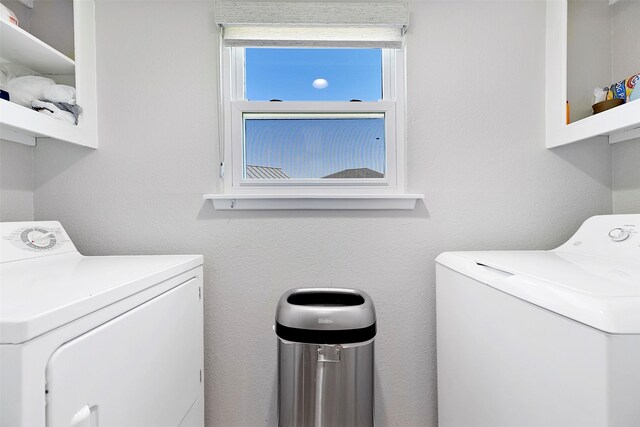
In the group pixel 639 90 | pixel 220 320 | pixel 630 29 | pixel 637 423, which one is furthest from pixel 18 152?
pixel 630 29

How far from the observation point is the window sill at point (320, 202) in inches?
53.8

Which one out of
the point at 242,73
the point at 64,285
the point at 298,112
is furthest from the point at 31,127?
the point at 298,112

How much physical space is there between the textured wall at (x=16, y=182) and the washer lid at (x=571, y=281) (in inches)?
69.5

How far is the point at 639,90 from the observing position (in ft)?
3.71

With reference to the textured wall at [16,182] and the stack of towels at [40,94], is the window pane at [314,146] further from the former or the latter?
the textured wall at [16,182]

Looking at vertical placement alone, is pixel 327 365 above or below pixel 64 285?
below

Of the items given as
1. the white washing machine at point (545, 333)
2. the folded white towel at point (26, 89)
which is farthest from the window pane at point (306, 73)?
the white washing machine at point (545, 333)

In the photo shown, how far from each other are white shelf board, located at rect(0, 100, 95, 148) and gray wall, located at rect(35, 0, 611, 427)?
0.31 ft

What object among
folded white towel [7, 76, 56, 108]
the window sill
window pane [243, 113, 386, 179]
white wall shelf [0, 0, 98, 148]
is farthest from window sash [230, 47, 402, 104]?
folded white towel [7, 76, 56, 108]

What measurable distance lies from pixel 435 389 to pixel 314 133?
50.6 inches

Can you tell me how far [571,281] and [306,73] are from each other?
4.20ft

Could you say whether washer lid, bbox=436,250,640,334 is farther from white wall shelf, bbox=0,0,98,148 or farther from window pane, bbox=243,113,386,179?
white wall shelf, bbox=0,0,98,148

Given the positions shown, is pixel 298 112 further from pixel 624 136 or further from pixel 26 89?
pixel 624 136

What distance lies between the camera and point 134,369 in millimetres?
783
